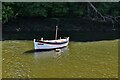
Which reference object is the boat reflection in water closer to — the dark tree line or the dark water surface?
the dark water surface

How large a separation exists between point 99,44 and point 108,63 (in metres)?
10.1

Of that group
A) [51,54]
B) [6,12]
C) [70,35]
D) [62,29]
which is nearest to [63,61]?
[51,54]

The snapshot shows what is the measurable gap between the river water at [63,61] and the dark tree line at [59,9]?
11.0 metres

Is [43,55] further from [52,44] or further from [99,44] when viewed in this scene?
[99,44]

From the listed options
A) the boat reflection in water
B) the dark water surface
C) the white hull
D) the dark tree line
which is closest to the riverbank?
the dark water surface

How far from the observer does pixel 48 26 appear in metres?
55.0

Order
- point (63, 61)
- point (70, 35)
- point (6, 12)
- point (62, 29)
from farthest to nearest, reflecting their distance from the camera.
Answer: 1. point (62, 29)
2. point (6, 12)
3. point (70, 35)
4. point (63, 61)

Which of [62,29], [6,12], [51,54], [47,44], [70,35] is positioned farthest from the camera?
[62,29]

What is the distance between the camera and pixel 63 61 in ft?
119

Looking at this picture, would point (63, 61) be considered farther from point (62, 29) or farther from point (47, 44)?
point (62, 29)

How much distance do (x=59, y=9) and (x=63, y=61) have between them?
76.0 ft

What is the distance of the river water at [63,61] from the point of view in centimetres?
3142

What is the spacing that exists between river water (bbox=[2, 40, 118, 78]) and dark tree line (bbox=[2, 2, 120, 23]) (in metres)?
11.0

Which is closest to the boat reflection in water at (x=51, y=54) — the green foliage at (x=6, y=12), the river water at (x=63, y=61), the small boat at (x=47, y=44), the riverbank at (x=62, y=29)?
the river water at (x=63, y=61)
